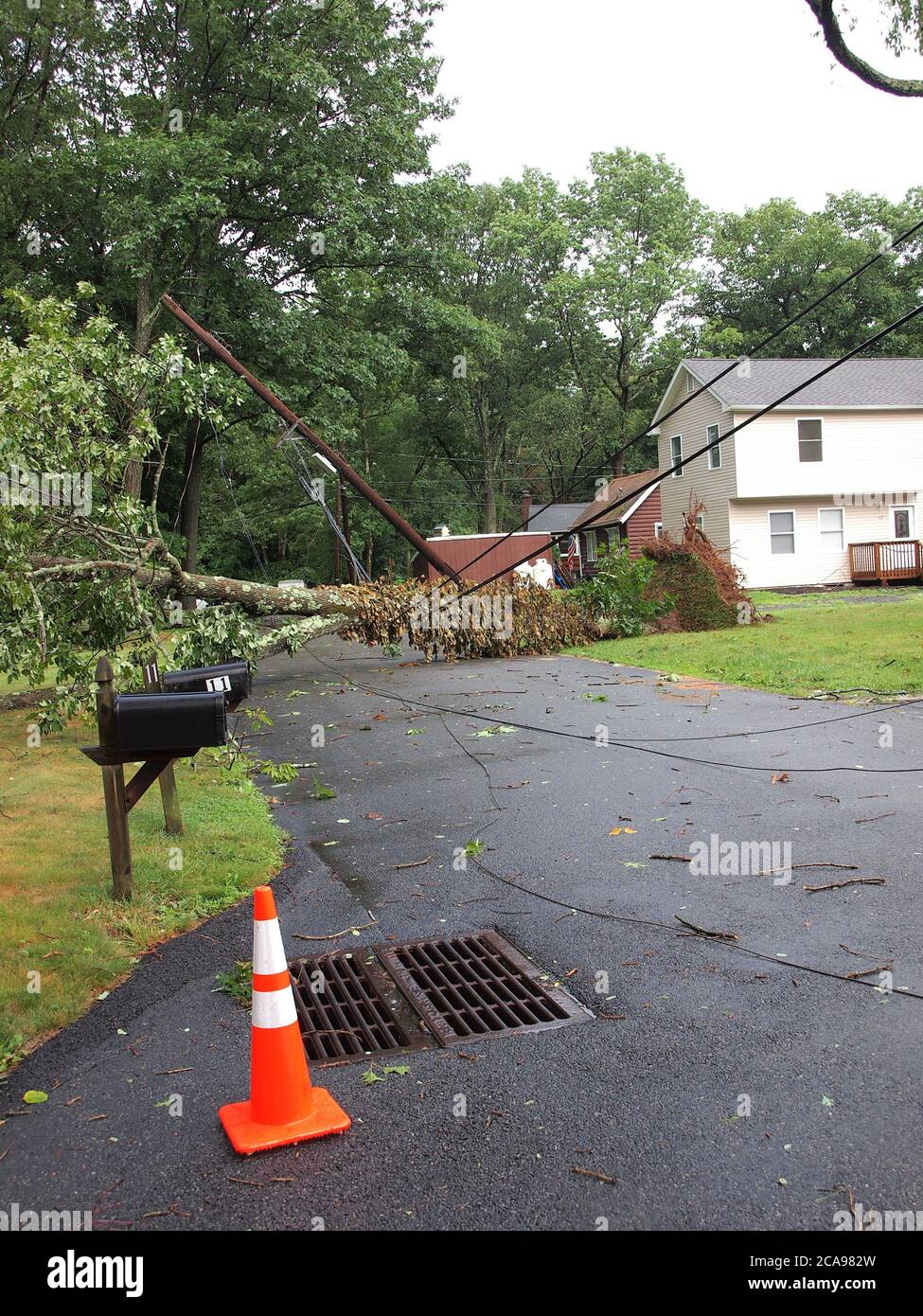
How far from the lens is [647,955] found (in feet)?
14.4

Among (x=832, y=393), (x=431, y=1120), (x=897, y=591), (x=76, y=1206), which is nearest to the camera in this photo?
(x=76, y=1206)

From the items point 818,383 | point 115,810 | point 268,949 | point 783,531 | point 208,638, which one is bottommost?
point 268,949

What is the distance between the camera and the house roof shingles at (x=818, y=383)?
3098 cm

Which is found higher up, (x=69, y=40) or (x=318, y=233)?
(x=69, y=40)

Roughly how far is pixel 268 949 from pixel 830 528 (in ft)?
104

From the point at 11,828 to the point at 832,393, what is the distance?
3071 cm

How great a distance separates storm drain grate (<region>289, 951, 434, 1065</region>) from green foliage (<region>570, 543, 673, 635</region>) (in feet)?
52.6

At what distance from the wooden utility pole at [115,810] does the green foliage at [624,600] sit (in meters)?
15.4

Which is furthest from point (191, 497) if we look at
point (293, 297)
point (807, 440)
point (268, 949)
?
point (268, 949)

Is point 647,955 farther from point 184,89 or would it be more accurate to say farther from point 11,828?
point 184,89

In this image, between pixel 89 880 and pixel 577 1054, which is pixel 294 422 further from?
pixel 577 1054

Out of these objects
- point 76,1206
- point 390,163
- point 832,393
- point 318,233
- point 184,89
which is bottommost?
point 76,1206

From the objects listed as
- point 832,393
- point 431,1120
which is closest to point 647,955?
point 431,1120

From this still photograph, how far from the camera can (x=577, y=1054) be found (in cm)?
353
